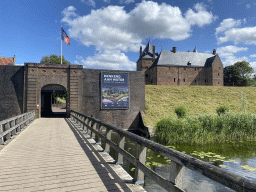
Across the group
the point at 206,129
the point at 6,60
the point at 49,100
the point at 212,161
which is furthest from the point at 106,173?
the point at 6,60

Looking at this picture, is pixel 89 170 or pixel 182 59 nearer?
pixel 89 170

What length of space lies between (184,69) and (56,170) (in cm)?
4827

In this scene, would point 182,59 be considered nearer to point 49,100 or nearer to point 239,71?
point 239,71

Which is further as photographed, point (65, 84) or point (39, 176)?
point (65, 84)

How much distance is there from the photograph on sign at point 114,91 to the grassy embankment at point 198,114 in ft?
11.0

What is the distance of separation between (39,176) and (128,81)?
17.6 m

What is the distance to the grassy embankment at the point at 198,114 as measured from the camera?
1384cm

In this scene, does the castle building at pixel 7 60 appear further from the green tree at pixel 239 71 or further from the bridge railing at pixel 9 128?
the green tree at pixel 239 71

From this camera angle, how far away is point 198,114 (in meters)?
17.9

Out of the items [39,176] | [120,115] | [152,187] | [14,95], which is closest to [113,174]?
[39,176]

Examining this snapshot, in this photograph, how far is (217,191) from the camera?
6.36m

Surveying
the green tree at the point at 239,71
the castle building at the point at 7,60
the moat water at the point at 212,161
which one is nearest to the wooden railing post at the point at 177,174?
the moat water at the point at 212,161

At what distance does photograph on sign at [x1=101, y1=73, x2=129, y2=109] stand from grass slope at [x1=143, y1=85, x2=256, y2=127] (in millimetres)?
3333

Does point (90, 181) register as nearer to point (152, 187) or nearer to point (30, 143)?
point (152, 187)
